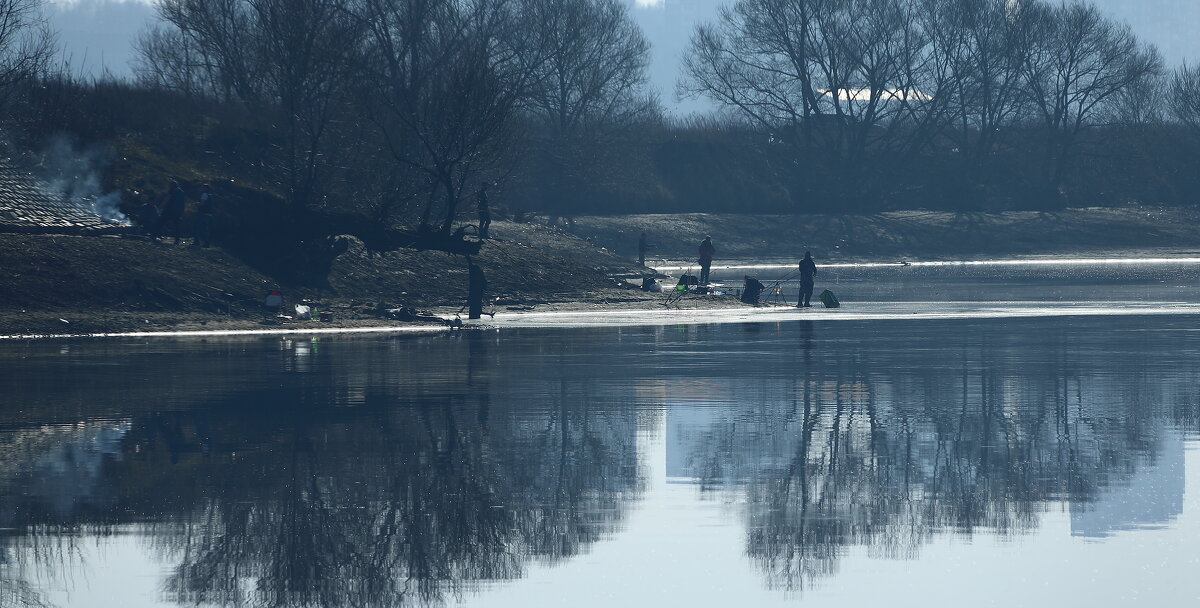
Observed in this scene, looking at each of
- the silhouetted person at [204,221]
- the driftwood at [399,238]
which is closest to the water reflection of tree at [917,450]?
the driftwood at [399,238]

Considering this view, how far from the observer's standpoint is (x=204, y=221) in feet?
118

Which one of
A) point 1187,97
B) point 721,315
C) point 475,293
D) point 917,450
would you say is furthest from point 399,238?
point 1187,97

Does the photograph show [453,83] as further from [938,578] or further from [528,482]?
[938,578]

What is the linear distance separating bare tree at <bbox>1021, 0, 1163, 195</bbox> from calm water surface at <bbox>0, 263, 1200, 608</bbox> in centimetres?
7575

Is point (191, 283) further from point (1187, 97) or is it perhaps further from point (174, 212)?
point (1187, 97)

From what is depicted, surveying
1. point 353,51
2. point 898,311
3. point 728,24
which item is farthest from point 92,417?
point 728,24

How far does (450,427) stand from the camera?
15297mm

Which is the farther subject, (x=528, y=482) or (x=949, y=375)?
(x=949, y=375)

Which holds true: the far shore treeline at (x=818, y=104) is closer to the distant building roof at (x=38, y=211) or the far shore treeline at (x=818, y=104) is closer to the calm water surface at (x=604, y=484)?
the distant building roof at (x=38, y=211)

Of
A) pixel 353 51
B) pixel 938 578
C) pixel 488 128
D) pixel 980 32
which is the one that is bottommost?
pixel 938 578

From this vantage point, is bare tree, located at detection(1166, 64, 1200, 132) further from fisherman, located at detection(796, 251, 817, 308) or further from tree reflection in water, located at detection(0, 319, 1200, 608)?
tree reflection in water, located at detection(0, 319, 1200, 608)

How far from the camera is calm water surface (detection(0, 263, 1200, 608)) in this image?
Result: 9.09 meters

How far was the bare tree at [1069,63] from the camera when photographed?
9362 cm

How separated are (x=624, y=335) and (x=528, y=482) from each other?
54.4 feet
